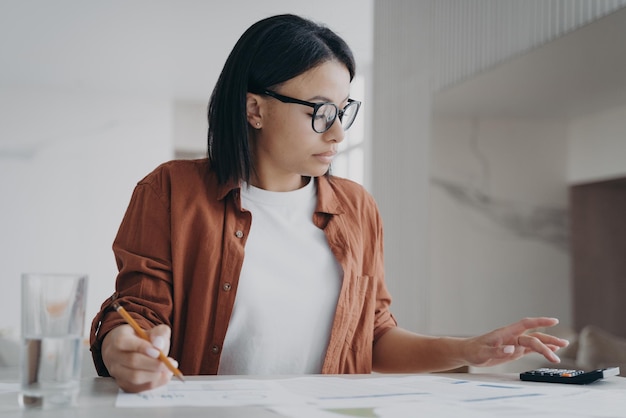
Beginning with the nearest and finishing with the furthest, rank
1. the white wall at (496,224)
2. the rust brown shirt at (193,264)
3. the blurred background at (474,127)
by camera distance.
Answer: the rust brown shirt at (193,264), the blurred background at (474,127), the white wall at (496,224)

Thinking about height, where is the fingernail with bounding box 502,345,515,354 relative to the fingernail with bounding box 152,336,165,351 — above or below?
below

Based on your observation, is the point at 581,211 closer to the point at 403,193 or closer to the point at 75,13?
the point at 403,193

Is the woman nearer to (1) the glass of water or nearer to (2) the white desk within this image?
(2) the white desk

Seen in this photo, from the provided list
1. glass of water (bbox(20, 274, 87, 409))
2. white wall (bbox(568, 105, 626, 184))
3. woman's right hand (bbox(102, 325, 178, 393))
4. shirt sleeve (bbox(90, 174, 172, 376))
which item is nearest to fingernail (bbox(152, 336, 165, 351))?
woman's right hand (bbox(102, 325, 178, 393))

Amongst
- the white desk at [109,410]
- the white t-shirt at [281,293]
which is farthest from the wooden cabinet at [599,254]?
the white desk at [109,410]

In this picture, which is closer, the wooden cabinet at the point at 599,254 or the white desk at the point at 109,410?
the white desk at the point at 109,410

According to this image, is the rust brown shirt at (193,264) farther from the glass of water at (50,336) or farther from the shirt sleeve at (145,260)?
the glass of water at (50,336)

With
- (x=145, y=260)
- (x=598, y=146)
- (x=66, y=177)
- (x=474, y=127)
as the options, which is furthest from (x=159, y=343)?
(x=66, y=177)

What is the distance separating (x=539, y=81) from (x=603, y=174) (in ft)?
1.52

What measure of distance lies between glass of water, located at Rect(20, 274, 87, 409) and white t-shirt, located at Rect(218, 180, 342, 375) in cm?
53

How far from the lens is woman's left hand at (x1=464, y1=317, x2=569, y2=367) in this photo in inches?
48.1

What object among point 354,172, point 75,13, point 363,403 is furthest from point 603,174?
point 354,172

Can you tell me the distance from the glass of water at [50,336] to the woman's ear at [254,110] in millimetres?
684

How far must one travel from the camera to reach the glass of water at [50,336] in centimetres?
81
